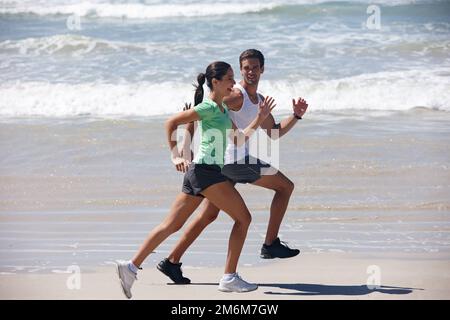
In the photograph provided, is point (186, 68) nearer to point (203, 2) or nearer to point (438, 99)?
point (438, 99)

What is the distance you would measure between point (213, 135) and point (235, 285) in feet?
3.05

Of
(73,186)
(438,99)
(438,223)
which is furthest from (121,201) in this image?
(438,99)

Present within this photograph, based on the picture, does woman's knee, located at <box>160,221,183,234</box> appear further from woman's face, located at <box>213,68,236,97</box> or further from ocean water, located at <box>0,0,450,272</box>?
ocean water, located at <box>0,0,450,272</box>

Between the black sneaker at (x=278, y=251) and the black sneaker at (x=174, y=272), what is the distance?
2.39 feet

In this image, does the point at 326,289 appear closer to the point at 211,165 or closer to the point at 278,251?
the point at 278,251

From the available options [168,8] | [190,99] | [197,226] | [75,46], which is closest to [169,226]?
[197,226]

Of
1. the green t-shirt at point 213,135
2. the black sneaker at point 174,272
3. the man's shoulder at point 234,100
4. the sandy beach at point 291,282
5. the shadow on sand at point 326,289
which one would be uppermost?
the man's shoulder at point 234,100

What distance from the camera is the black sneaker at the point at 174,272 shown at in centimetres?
587

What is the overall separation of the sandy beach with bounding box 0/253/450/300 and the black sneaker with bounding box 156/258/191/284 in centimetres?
5

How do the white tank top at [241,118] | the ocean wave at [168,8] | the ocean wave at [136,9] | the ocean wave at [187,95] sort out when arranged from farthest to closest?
the ocean wave at [136,9] → the ocean wave at [168,8] → the ocean wave at [187,95] → the white tank top at [241,118]

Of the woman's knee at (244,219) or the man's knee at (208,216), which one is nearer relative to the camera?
the woman's knee at (244,219)

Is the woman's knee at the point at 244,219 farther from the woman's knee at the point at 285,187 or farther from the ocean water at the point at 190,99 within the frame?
the ocean water at the point at 190,99

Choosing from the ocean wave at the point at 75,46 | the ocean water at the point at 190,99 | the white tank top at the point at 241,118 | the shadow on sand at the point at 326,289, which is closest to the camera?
the shadow on sand at the point at 326,289

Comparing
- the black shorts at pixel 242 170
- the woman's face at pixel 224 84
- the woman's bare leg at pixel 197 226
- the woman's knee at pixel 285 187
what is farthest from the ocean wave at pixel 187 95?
the woman's face at pixel 224 84
